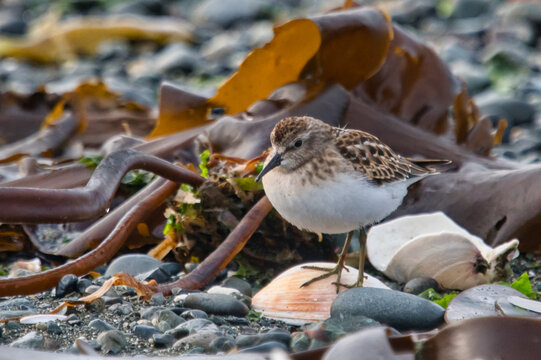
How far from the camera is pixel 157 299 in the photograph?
123 inches

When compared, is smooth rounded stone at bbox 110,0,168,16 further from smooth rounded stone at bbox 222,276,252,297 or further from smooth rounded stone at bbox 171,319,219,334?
smooth rounded stone at bbox 171,319,219,334

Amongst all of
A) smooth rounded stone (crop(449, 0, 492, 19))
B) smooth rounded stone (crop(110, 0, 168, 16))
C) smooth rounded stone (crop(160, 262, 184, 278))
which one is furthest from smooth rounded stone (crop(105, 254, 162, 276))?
smooth rounded stone (crop(110, 0, 168, 16))

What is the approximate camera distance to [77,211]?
2965 mm

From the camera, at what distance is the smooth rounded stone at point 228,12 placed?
11898mm

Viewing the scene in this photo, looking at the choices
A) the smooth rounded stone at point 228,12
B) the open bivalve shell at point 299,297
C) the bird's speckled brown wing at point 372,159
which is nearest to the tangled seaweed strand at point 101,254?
the open bivalve shell at point 299,297

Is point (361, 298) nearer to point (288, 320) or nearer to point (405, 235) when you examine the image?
point (288, 320)

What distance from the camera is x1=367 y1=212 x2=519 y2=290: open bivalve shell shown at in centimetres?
341

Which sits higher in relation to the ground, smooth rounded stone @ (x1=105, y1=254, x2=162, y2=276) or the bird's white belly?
the bird's white belly

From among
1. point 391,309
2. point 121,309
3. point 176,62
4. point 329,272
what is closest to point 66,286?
point 121,309

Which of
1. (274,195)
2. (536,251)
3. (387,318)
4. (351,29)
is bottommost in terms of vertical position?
(536,251)

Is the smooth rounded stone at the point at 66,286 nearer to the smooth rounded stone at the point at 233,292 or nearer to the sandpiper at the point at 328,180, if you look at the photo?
the smooth rounded stone at the point at 233,292

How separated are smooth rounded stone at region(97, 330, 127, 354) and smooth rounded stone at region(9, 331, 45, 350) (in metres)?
0.20

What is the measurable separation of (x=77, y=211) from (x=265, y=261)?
106cm

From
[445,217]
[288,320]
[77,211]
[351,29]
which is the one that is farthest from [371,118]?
[77,211]
